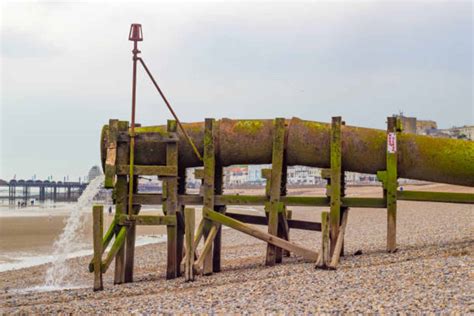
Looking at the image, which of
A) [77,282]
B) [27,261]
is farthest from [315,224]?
[27,261]

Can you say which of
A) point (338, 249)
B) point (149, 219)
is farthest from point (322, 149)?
point (149, 219)

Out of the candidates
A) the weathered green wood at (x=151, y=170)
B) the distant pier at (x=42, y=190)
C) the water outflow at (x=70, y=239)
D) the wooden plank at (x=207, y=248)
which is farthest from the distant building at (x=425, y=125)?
the weathered green wood at (x=151, y=170)

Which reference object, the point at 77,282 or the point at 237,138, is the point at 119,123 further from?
the point at 77,282

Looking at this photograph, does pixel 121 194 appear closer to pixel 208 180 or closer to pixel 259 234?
pixel 208 180

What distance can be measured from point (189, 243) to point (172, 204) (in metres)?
1.15

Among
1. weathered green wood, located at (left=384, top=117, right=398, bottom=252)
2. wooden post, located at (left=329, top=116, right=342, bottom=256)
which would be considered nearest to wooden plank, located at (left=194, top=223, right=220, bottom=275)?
wooden post, located at (left=329, top=116, right=342, bottom=256)

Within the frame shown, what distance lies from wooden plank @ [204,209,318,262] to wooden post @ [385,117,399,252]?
1547 mm

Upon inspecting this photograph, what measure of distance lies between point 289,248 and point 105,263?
3.40 meters

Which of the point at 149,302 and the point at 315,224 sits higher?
the point at 315,224

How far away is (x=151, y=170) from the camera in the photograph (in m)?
12.6

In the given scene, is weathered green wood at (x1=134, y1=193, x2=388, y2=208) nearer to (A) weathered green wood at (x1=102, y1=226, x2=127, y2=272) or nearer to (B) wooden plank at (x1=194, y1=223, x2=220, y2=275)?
(B) wooden plank at (x1=194, y1=223, x2=220, y2=275)

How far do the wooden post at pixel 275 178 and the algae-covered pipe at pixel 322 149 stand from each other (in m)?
0.29

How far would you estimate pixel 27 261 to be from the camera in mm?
21938

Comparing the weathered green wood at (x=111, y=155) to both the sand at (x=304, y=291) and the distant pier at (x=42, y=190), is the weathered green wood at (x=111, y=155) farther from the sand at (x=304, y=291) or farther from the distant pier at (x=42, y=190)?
the distant pier at (x=42, y=190)
